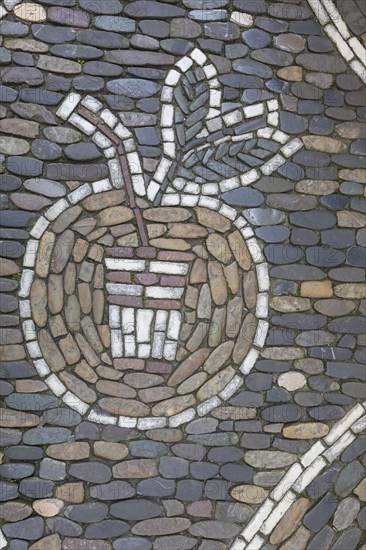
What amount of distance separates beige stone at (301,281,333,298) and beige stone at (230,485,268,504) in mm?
786

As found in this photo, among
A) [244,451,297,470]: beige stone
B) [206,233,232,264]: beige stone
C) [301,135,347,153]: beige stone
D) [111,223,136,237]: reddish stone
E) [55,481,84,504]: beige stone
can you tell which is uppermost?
[301,135,347,153]: beige stone

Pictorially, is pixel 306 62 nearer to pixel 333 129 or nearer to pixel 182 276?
pixel 333 129

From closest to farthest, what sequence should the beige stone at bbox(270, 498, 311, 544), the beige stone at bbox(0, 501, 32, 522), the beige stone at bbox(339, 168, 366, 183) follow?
1. the beige stone at bbox(0, 501, 32, 522)
2. the beige stone at bbox(270, 498, 311, 544)
3. the beige stone at bbox(339, 168, 366, 183)

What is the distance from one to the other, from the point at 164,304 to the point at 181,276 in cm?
13

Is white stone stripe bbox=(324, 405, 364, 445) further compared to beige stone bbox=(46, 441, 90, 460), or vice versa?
white stone stripe bbox=(324, 405, 364, 445)

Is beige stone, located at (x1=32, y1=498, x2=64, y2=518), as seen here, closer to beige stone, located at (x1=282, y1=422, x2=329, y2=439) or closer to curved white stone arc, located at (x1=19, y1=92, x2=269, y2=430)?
curved white stone arc, located at (x1=19, y1=92, x2=269, y2=430)

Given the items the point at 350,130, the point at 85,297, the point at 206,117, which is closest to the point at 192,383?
the point at 85,297

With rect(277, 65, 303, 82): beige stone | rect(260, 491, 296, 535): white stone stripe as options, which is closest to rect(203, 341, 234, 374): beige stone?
rect(260, 491, 296, 535): white stone stripe

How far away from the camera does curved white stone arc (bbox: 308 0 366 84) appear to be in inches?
127

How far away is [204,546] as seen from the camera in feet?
10.2

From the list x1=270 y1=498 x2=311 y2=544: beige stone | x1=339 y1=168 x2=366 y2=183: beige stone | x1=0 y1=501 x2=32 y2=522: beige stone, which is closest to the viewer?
x1=0 y1=501 x2=32 y2=522: beige stone

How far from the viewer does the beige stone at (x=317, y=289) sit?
125 inches

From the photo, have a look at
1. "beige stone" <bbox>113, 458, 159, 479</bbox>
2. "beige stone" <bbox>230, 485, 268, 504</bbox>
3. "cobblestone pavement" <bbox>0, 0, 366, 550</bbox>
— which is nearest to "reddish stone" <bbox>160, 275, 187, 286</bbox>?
"cobblestone pavement" <bbox>0, 0, 366, 550</bbox>

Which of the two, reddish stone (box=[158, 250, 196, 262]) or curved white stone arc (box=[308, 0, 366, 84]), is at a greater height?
curved white stone arc (box=[308, 0, 366, 84])
